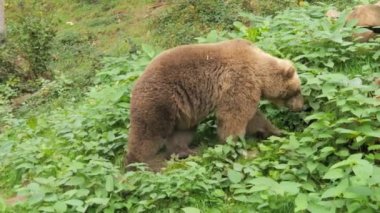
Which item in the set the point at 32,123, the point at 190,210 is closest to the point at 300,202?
the point at 190,210

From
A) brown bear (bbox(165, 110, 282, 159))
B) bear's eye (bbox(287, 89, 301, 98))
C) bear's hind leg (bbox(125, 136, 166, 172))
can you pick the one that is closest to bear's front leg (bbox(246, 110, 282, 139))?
brown bear (bbox(165, 110, 282, 159))

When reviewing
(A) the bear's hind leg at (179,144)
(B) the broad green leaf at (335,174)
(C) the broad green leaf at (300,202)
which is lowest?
(A) the bear's hind leg at (179,144)

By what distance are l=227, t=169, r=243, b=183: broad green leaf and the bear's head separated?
1421mm

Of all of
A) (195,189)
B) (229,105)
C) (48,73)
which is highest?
(229,105)

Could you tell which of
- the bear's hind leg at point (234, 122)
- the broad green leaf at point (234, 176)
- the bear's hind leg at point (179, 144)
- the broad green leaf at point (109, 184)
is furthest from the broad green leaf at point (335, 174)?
the bear's hind leg at point (179, 144)

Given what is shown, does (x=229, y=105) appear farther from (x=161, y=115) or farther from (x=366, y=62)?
(x=366, y=62)

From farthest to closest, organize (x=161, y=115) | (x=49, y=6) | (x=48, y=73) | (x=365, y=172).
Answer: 1. (x=49, y=6)
2. (x=48, y=73)
3. (x=161, y=115)
4. (x=365, y=172)

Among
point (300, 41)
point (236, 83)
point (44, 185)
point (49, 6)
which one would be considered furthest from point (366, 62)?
point (49, 6)

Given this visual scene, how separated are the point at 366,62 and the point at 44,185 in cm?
411

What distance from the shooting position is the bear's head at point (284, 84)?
664cm

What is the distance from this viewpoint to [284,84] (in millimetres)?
6707

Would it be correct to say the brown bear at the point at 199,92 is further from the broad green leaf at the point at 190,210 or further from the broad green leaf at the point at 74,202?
the broad green leaf at the point at 190,210

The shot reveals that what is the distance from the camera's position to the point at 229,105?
636 centimetres

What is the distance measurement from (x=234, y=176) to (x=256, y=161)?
1.18ft
